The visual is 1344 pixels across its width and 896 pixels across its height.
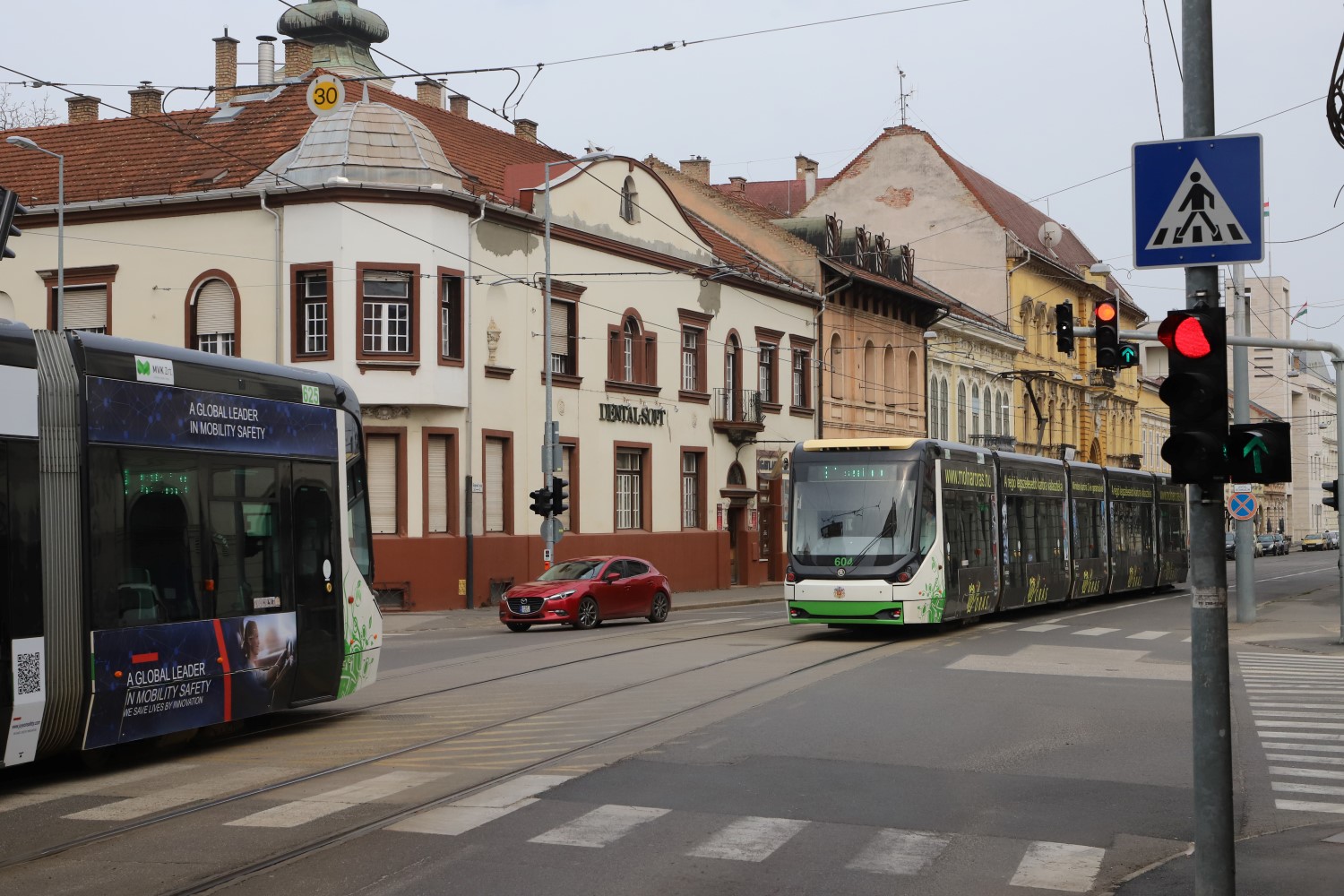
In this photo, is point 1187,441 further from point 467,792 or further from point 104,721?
point 104,721

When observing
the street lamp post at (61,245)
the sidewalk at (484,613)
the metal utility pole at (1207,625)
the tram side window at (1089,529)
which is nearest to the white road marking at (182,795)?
the metal utility pole at (1207,625)

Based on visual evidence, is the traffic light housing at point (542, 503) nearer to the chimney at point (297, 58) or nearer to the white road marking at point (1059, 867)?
the chimney at point (297, 58)

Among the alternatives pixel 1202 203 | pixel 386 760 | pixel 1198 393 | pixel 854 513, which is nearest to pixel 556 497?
pixel 854 513

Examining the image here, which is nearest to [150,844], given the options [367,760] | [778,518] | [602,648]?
[367,760]

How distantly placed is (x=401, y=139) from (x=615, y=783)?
1046 inches

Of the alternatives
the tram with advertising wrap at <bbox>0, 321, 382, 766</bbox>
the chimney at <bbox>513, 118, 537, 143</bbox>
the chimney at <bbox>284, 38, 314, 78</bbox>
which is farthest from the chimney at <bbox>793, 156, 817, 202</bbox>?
the tram with advertising wrap at <bbox>0, 321, 382, 766</bbox>

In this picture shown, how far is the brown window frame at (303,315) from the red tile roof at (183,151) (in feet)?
8.74

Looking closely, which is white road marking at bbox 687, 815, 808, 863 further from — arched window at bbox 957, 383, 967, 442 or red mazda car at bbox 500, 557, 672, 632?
arched window at bbox 957, 383, 967, 442

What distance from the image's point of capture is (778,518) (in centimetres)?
5166

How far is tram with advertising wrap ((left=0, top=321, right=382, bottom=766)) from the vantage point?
10555 millimetres

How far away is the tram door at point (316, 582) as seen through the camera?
1364 centimetres

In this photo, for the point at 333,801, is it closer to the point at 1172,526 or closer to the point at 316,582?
the point at 316,582

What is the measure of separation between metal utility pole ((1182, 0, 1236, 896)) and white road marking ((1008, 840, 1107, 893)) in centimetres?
101

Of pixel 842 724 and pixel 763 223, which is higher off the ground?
pixel 763 223
